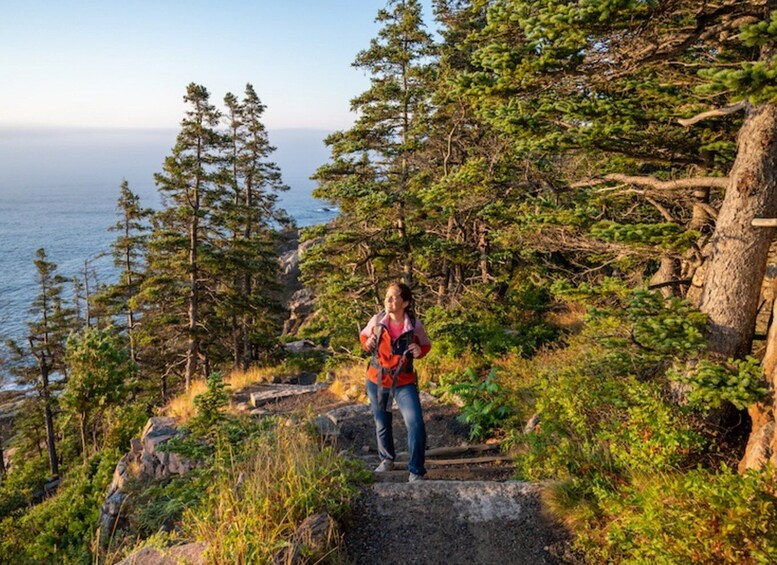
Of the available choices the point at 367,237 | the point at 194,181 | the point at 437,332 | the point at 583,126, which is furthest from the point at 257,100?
the point at 583,126

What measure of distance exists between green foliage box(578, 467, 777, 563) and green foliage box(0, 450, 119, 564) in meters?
9.91

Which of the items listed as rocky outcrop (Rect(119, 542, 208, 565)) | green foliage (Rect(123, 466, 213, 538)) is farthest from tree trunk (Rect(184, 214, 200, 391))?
rocky outcrop (Rect(119, 542, 208, 565))

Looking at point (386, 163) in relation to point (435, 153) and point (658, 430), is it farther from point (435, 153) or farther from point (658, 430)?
point (658, 430)

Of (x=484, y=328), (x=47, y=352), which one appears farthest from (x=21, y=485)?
(x=484, y=328)

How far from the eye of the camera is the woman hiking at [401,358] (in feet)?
16.5

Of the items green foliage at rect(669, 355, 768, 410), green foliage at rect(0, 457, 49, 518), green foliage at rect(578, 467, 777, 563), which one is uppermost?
green foliage at rect(669, 355, 768, 410)

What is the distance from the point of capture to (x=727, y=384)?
13.1 ft

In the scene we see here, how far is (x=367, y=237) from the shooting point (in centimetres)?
1279

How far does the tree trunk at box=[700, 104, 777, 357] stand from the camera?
4.23m

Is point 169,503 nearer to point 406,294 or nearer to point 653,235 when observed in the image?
point 406,294

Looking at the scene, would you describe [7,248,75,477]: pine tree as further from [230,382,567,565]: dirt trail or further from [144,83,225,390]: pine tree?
[230,382,567,565]: dirt trail

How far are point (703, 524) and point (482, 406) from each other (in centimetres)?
487

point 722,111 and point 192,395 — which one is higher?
point 722,111

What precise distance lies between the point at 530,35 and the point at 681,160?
121 inches
